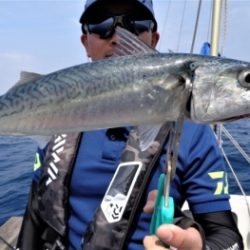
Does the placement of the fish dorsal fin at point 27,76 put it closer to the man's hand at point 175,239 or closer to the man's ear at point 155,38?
the man's hand at point 175,239

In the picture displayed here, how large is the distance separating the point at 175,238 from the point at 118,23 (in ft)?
5.15

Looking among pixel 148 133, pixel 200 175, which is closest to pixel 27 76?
pixel 148 133

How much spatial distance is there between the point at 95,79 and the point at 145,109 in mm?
277

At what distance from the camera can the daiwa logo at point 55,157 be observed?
9.34ft

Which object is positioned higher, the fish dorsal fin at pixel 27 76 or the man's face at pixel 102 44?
the man's face at pixel 102 44

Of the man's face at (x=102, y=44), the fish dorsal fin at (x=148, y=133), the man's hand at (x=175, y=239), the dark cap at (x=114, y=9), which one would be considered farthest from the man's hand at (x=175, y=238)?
the dark cap at (x=114, y=9)

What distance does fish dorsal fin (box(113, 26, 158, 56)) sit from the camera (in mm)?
1856

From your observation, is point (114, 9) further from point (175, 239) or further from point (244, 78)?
point (175, 239)

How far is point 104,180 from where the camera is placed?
2.65 metres

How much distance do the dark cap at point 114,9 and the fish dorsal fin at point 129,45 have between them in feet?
3.38

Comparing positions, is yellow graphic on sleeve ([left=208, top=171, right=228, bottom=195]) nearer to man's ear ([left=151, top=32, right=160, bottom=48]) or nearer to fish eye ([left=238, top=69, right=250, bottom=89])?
fish eye ([left=238, top=69, right=250, bottom=89])

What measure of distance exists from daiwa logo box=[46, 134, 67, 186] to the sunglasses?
0.79 m

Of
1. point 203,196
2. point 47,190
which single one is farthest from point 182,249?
point 47,190

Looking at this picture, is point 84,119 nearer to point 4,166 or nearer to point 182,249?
point 182,249
